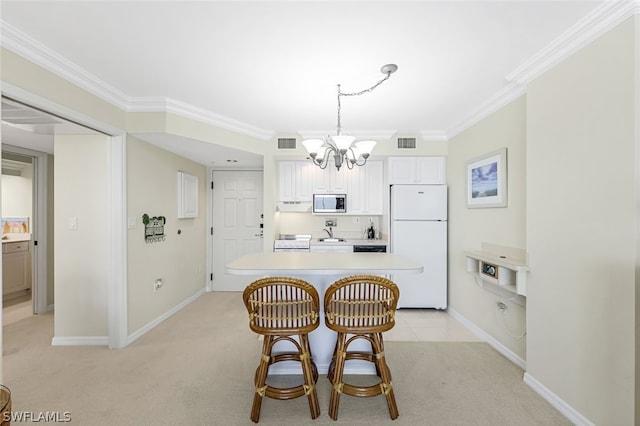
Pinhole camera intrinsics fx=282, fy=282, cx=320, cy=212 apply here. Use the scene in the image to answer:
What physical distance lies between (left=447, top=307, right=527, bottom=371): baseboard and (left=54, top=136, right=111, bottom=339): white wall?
3.98 meters

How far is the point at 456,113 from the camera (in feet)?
10.8

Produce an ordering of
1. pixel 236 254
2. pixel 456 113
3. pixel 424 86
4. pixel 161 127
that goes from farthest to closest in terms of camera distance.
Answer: pixel 236 254 → pixel 456 113 → pixel 161 127 → pixel 424 86

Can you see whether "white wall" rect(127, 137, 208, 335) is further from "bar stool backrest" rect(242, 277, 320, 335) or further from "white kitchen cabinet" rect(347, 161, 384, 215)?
"white kitchen cabinet" rect(347, 161, 384, 215)

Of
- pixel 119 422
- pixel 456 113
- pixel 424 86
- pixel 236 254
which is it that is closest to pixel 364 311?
pixel 119 422

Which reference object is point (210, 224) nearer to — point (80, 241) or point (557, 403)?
point (80, 241)

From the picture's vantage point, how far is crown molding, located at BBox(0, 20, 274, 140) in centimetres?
187

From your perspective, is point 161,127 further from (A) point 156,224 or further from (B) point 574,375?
(B) point 574,375

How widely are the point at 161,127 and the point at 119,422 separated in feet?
8.29

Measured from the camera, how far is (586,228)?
1729 millimetres

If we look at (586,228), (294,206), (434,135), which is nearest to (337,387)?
(586,228)

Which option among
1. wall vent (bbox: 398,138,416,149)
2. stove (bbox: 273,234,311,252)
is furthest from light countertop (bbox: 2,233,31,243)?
wall vent (bbox: 398,138,416,149)

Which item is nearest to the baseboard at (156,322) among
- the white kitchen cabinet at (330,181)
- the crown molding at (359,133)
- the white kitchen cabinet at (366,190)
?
the white kitchen cabinet at (330,181)

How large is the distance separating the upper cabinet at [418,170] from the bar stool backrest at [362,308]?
2430 mm

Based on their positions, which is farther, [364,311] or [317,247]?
[317,247]
